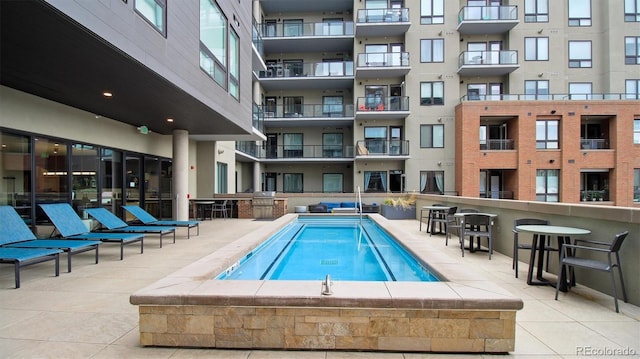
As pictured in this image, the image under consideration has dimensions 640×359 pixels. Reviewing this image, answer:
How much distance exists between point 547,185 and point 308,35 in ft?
58.5

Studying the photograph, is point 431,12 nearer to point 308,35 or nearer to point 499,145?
point 308,35

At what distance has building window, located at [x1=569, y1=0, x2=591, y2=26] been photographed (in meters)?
21.9

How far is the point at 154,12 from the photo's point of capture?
19.8 ft

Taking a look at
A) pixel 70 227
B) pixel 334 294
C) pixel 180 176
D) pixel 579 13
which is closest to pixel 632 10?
pixel 579 13

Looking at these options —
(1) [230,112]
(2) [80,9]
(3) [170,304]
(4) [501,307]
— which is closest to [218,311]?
(3) [170,304]

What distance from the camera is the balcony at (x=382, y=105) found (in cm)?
2075

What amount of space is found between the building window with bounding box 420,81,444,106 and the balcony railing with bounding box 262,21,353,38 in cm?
604

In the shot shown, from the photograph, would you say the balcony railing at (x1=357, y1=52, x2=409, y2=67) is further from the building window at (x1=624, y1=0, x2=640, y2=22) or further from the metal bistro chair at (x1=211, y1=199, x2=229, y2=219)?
the building window at (x1=624, y1=0, x2=640, y2=22)

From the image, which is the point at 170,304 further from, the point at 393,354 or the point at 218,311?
the point at 393,354

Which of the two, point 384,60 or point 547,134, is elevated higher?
point 384,60

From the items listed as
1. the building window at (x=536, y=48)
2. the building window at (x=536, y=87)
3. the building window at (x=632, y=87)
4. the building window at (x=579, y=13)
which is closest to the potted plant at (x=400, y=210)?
the building window at (x=536, y=87)

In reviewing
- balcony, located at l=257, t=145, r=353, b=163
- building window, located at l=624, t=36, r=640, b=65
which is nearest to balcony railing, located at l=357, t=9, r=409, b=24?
balcony, located at l=257, t=145, r=353, b=163

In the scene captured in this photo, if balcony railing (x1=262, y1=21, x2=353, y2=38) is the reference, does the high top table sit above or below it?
below

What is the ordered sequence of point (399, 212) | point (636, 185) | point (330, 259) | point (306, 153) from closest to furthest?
point (330, 259) < point (399, 212) < point (636, 185) < point (306, 153)
